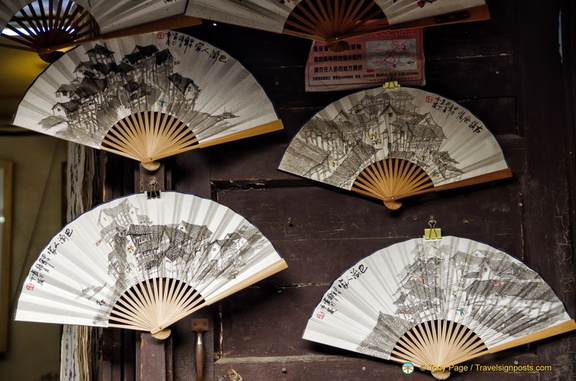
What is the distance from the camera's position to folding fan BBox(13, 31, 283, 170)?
2.20 meters

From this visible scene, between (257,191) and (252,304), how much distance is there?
38cm

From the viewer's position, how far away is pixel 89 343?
8.69ft

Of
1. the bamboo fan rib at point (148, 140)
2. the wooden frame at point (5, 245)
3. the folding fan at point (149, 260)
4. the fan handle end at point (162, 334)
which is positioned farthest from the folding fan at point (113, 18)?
the wooden frame at point (5, 245)

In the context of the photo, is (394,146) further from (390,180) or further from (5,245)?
(5,245)

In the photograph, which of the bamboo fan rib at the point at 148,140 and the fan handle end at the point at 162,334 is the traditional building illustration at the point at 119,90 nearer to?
the bamboo fan rib at the point at 148,140

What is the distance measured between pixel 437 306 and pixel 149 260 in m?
0.93

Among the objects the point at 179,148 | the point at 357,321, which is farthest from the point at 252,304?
the point at 179,148

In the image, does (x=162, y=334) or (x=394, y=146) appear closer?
(x=162, y=334)

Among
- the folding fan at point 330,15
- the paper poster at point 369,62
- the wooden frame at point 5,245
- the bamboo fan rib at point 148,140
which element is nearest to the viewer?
the folding fan at point 330,15

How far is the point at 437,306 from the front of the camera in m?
2.18

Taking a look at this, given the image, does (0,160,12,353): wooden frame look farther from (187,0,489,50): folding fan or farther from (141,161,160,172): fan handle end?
(187,0,489,50): folding fan

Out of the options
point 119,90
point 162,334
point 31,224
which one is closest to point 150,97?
point 119,90

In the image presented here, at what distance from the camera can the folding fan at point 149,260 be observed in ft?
6.90

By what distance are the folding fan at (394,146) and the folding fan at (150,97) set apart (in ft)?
0.56
